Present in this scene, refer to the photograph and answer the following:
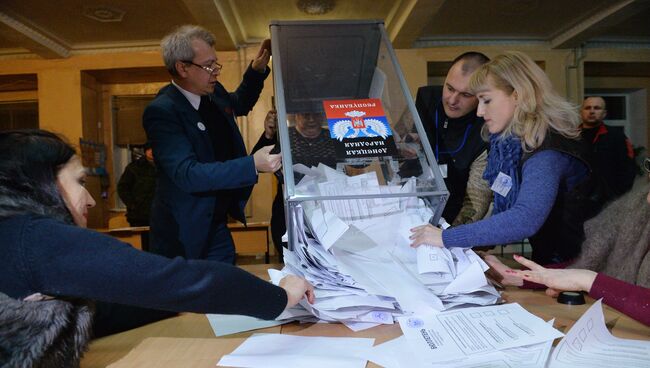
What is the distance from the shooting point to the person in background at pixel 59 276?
58cm

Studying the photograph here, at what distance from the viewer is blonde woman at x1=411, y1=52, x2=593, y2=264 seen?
1010mm

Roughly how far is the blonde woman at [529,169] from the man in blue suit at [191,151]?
69 centimetres

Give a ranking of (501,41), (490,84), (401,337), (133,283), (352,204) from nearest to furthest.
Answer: (133,283), (401,337), (352,204), (490,84), (501,41)

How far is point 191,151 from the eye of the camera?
136cm

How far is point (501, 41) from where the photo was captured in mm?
5816

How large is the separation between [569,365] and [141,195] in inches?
178

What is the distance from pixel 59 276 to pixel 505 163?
3.27ft

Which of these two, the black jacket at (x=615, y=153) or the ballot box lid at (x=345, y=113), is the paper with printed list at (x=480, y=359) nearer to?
the ballot box lid at (x=345, y=113)

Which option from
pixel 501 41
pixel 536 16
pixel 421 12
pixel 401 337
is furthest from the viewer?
pixel 501 41

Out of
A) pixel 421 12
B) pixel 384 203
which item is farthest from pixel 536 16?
pixel 384 203

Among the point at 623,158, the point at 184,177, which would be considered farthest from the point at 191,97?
the point at 623,158

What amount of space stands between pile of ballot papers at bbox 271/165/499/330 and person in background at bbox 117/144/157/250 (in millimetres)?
3857

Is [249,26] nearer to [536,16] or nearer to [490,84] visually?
[536,16]

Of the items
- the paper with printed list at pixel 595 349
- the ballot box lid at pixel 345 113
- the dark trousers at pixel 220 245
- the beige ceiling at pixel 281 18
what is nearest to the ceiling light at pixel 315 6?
the beige ceiling at pixel 281 18
